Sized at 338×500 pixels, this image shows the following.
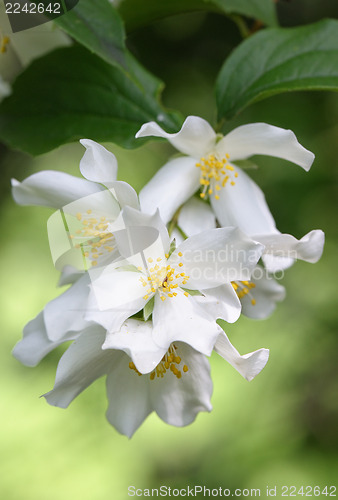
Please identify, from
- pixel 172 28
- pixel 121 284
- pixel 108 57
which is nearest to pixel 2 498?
pixel 121 284

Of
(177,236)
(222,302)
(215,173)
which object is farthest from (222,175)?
(222,302)

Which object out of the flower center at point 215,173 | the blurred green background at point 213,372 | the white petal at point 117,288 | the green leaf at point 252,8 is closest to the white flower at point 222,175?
the flower center at point 215,173

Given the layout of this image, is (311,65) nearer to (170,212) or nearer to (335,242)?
(170,212)

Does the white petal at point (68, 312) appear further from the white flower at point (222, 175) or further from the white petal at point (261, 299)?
the white petal at point (261, 299)

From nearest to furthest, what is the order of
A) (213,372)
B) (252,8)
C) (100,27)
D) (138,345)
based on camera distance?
(138,345)
(100,27)
(252,8)
(213,372)

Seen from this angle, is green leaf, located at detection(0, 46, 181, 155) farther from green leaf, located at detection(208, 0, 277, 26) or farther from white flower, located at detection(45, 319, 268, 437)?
white flower, located at detection(45, 319, 268, 437)

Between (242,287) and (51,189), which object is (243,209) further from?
(51,189)
